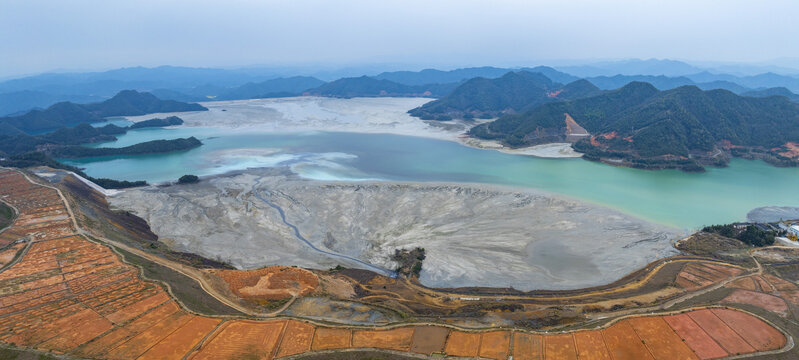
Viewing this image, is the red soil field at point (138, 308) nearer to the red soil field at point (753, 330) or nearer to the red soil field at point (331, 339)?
the red soil field at point (331, 339)

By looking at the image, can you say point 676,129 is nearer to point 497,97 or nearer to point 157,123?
point 497,97

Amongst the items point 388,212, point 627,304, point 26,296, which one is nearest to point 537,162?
point 388,212

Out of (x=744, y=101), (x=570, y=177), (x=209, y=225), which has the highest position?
(x=744, y=101)

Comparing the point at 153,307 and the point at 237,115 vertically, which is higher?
the point at 237,115

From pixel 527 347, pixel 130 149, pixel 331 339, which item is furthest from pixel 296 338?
pixel 130 149

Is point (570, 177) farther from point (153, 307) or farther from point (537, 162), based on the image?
point (153, 307)

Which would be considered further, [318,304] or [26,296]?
[318,304]
